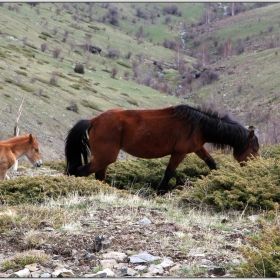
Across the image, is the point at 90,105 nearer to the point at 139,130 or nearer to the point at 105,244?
the point at 139,130

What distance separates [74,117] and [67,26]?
5548 cm

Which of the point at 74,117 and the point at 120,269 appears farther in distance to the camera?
the point at 74,117

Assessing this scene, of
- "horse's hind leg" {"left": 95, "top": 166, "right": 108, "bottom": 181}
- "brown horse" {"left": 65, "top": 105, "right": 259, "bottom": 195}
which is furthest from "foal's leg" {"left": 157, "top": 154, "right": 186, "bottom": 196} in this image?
"horse's hind leg" {"left": 95, "top": 166, "right": 108, "bottom": 181}

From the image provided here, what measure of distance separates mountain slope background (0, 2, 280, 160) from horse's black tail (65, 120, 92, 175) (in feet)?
18.3

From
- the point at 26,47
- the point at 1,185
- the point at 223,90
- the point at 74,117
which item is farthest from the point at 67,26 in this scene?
the point at 1,185

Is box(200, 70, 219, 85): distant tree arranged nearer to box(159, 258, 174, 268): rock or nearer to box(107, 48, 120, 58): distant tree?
box(107, 48, 120, 58): distant tree

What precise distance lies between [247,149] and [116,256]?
21.4 ft

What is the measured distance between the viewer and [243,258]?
5.23 metres

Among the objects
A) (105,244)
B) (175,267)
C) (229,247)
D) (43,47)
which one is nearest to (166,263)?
(175,267)

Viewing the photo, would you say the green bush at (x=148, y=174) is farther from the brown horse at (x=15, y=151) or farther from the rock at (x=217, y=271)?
the rock at (x=217, y=271)

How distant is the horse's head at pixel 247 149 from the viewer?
11078 mm

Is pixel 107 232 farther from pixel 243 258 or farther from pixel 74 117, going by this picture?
pixel 74 117

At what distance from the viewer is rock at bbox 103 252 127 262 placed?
529 cm

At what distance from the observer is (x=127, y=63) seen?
89.1 metres
